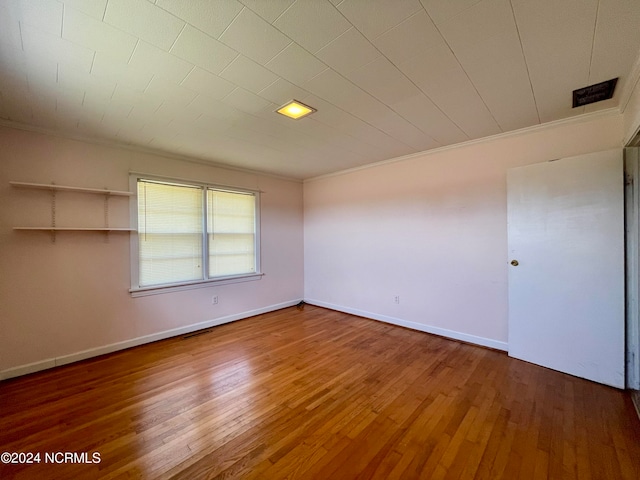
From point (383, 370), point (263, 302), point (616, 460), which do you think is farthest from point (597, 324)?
point (263, 302)

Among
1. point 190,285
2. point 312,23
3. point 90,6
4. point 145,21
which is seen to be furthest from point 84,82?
point 190,285

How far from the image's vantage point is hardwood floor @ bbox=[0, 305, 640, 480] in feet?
4.97

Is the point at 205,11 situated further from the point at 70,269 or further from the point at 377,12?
the point at 70,269

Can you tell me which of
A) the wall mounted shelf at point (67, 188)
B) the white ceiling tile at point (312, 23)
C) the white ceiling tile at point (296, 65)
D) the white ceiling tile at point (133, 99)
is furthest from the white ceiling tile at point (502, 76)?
the wall mounted shelf at point (67, 188)

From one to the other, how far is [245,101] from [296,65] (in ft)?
2.17

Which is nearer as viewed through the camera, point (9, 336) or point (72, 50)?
point (72, 50)

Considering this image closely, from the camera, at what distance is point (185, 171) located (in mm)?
3732

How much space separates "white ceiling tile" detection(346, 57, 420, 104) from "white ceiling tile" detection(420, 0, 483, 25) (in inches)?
15.1

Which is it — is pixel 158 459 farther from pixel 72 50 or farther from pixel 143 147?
pixel 143 147

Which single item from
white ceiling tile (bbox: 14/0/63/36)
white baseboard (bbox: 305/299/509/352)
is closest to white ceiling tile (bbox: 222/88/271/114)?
A: white ceiling tile (bbox: 14/0/63/36)

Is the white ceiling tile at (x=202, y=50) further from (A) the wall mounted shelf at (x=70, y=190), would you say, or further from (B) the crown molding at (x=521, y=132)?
(B) the crown molding at (x=521, y=132)

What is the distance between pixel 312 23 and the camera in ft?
4.55

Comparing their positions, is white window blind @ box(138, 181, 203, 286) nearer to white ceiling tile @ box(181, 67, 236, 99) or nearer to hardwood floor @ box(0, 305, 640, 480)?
hardwood floor @ box(0, 305, 640, 480)

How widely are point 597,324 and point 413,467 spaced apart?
223cm
